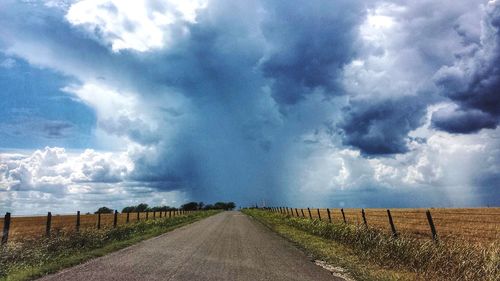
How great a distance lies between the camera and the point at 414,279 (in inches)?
409

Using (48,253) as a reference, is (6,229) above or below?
above

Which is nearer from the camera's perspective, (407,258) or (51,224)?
(407,258)

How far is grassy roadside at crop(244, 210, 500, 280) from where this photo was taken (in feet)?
34.7

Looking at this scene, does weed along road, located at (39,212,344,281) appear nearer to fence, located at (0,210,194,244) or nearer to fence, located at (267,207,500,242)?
fence, located at (0,210,194,244)

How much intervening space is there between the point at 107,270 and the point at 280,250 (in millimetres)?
7777

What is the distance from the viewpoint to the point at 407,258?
43.3 feet

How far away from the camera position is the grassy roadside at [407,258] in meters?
10.6

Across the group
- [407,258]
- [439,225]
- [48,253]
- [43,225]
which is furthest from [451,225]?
[43,225]

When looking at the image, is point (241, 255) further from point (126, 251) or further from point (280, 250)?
point (126, 251)

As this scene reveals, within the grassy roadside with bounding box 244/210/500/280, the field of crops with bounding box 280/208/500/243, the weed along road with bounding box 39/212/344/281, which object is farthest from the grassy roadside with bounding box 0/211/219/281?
the field of crops with bounding box 280/208/500/243

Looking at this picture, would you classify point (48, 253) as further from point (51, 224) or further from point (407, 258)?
point (51, 224)

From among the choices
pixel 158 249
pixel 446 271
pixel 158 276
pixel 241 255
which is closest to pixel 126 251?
pixel 158 249

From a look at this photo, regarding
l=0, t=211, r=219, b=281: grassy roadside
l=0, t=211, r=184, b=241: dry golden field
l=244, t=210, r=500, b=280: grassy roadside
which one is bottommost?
l=244, t=210, r=500, b=280: grassy roadside

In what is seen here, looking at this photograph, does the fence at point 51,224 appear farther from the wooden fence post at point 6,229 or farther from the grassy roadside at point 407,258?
Result: the grassy roadside at point 407,258
